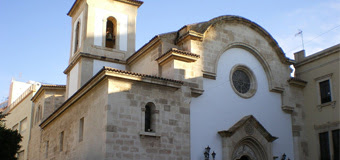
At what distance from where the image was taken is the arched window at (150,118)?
51.2 ft

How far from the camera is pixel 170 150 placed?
15.6 m

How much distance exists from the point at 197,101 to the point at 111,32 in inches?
392

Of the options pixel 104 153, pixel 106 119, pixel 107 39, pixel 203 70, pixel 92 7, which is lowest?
pixel 104 153

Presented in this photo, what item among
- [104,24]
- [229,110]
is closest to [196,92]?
[229,110]

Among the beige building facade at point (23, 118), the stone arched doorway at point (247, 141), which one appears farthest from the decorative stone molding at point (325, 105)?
the beige building facade at point (23, 118)

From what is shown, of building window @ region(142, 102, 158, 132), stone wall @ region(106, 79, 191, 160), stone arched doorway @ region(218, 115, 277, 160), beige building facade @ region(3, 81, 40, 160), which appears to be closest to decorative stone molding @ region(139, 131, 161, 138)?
stone wall @ region(106, 79, 191, 160)

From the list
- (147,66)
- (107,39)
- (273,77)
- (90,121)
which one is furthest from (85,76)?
(273,77)

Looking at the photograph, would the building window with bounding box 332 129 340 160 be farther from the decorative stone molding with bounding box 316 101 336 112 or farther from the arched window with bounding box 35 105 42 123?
the arched window with bounding box 35 105 42 123

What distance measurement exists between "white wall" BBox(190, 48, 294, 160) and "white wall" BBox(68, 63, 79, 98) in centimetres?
Result: 874

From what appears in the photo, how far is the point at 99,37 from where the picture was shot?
2384 centimetres

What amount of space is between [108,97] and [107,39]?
10.2m

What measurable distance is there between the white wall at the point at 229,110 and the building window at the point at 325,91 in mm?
1881

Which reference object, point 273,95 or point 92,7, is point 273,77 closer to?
point 273,95

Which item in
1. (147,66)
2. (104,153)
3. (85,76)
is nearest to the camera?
(104,153)
